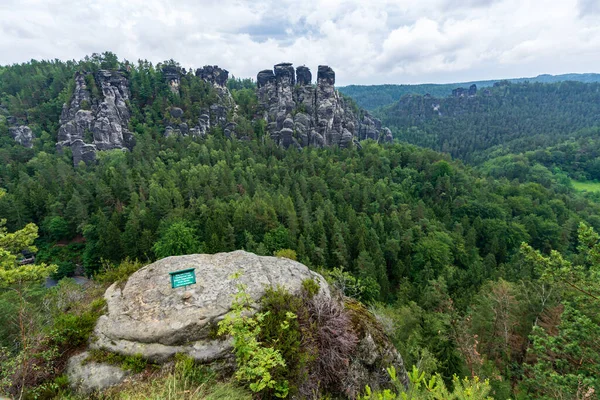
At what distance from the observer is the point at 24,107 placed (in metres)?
84.1

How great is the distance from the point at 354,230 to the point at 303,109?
55.9 m

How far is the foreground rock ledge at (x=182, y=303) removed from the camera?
6.56 m

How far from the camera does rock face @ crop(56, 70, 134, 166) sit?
2773 inches

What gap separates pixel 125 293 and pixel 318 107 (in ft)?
279

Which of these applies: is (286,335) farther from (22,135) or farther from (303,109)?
(22,135)

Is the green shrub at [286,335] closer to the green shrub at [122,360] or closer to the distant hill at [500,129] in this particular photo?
the green shrub at [122,360]

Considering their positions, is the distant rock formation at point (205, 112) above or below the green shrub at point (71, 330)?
above

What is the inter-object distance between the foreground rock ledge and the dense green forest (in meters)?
0.97

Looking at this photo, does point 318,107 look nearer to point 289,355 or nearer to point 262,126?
point 262,126

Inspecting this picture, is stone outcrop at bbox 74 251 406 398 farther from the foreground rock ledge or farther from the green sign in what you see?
the green sign

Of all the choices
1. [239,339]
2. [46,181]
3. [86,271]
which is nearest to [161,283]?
[239,339]

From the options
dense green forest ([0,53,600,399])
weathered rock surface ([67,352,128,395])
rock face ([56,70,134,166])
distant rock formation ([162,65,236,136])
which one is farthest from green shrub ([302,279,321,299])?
rock face ([56,70,134,166])

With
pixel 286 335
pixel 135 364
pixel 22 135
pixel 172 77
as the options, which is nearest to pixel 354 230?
pixel 286 335

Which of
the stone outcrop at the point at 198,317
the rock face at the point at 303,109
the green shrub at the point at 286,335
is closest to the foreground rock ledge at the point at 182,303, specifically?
the stone outcrop at the point at 198,317
